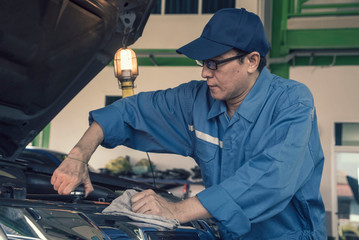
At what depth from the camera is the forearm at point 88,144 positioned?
148cm

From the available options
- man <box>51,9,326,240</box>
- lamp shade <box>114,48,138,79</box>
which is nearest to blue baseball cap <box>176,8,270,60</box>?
man <box>51,9,326,240</box>

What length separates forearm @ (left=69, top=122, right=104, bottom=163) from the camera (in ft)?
4.86

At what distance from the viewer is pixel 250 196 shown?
1286 mm

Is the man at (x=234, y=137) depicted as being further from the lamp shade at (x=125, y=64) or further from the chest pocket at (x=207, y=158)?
the lamp shade at (x=125, y=64)

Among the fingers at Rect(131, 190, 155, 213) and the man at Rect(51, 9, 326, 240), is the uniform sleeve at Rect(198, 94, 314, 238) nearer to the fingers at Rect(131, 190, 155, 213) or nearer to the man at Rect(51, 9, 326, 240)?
the man at Rect(51, 9, 326, 240)

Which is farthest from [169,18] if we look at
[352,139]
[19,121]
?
[19,121]

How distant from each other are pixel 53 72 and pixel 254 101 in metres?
0.82

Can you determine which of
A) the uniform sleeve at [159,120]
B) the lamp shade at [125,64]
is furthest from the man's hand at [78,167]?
the lamp shade at [125,64]

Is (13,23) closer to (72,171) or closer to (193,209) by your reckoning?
(72,171)

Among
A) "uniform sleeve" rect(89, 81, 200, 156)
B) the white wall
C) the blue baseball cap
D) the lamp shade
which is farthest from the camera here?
the white wall

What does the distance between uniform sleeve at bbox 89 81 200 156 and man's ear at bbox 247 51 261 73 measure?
0.97 ft

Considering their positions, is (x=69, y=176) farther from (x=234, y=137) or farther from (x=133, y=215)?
(x=234, y=137)

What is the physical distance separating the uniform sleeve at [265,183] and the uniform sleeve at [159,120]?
18.3 inches

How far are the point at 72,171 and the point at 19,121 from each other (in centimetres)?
65
